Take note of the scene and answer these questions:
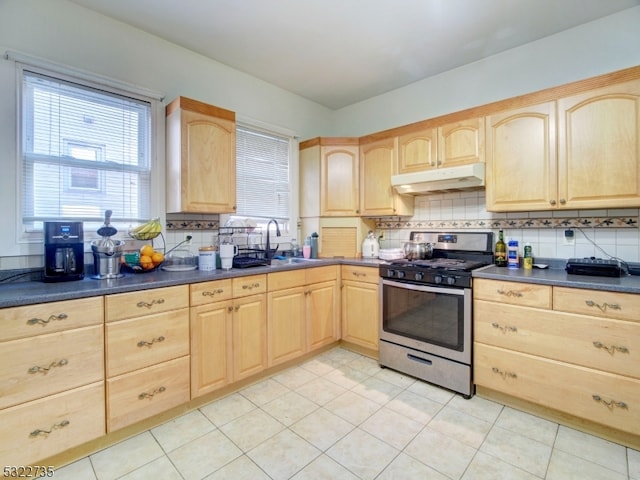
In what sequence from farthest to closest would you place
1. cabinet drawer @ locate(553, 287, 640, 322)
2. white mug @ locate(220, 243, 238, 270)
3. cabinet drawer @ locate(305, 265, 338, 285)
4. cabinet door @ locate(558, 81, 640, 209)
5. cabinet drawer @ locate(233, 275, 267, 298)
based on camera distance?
cabinet drawer @ locate(305, 265, 338, 285), white mug @ locate(220, 243, 238, 270), cabinet drawer @ locate(233, 275, 267, 298), cabinet door @ locate(558, 81, 640, 209), cabinet drawer @ locate(553, 287, 640, 322)

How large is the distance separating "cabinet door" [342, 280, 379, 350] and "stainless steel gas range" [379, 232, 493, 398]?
131 millimetres

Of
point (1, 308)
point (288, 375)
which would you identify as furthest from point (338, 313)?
point (1, 308)

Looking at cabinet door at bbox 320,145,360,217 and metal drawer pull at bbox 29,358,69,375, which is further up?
cabinet door at bbox 320,145,360,217

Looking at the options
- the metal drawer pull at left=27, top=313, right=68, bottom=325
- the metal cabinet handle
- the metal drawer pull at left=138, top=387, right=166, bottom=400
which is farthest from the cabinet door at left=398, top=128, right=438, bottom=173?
the metal drawer pull at left=27, top=313, right=68, bottom=325

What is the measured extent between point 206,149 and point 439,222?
225 centimetres

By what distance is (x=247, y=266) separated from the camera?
8.38ft

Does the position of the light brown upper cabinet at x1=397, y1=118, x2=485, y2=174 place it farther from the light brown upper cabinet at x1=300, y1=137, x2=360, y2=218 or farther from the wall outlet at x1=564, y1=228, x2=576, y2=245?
the wall outlet at x1=564, y1=228, x2=576, y2=245

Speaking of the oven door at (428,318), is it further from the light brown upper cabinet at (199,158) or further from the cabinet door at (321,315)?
the light brown upper cabinet at (199,158)

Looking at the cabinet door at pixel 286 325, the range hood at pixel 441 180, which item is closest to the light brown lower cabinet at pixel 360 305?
the cabinet door at pixel 286 325

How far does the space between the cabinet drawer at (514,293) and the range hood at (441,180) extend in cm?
84

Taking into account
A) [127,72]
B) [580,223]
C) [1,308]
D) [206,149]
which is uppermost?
[127,72]

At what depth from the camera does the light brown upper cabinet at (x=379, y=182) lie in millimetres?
3152

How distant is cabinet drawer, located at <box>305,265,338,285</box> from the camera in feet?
9.33

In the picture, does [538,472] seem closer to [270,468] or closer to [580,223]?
[270,468]
